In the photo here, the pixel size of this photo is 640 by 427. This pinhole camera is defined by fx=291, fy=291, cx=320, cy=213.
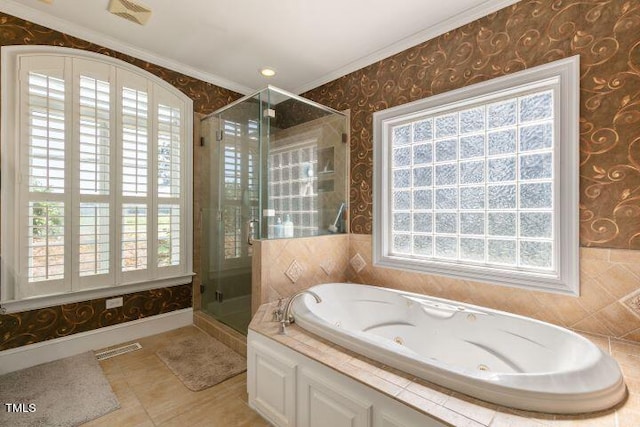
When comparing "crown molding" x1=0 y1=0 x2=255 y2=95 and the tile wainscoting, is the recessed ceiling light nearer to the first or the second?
"crown molding" x1=0 y1=0 x2=255 y2=95

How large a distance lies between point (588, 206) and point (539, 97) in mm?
756

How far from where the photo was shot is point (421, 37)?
91.1 inches

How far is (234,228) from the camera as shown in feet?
8.87

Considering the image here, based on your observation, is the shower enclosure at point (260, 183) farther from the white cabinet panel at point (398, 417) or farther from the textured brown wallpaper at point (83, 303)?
the white cabinet panel at point (398, 417)

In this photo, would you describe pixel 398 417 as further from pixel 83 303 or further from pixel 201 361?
pixel 83 303

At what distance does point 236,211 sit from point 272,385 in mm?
1515

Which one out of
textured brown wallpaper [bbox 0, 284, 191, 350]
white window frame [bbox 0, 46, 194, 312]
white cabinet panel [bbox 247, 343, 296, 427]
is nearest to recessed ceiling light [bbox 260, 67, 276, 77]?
white window frame [bbox 0, 46, 194, 312]

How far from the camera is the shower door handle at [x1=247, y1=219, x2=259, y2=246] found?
7.68 feet

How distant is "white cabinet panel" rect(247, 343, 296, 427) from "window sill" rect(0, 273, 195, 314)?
1.50 metres

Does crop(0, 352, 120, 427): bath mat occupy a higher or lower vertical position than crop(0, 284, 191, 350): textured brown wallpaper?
lower

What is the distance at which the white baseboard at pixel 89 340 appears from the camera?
211cm

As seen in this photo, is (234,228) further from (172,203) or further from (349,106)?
(349,106)

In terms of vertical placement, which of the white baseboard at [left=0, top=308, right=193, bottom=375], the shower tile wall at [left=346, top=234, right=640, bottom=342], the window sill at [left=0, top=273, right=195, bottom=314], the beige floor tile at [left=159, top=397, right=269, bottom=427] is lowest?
the beige floor tile at [left=159, top=397, right=269, bottom=427]

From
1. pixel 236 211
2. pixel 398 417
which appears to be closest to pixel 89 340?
pixel 236 211
